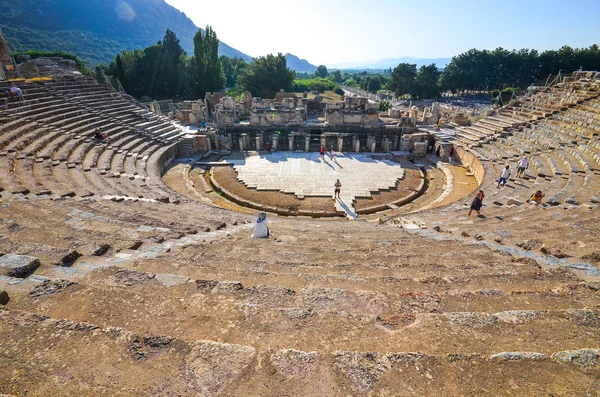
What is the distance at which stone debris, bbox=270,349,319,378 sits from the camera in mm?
2641

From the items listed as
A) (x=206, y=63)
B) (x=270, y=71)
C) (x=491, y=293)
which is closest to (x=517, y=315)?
(x=491, y=293)

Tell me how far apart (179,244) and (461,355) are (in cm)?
635

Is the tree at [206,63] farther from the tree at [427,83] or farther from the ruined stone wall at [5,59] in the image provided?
the tree at [427,83]

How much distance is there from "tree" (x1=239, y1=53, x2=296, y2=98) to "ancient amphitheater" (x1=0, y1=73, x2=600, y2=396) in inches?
1729

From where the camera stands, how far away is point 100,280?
4.34 m

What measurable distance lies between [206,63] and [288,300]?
5140 cm

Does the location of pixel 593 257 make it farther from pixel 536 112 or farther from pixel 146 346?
pixel 536 112

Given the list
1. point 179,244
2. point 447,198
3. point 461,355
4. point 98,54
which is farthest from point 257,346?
point 98,54

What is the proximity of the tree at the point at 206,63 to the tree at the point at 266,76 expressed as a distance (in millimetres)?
5362

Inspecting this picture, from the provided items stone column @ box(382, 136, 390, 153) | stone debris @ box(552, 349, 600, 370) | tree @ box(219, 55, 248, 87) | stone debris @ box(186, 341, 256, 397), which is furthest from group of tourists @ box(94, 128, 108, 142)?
tree @ box(219, 55, 248, 87)

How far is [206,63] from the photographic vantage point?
47.2m

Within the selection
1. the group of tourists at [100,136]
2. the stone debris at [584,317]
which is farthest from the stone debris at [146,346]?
the group of tourists at [100,136]

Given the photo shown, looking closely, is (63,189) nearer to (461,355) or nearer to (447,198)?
(461,355)

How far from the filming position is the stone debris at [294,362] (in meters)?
2.64
